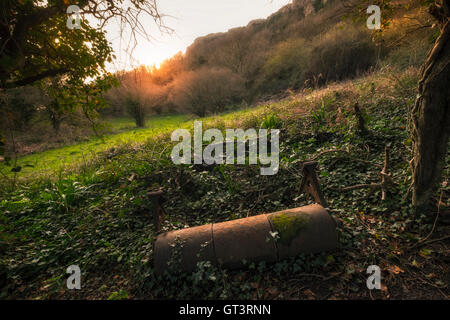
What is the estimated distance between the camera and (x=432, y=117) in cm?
202

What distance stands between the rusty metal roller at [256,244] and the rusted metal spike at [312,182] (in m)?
0.36

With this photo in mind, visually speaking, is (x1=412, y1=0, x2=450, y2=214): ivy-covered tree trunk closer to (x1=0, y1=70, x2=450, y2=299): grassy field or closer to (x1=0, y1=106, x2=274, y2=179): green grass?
(x1=0, y1=70, x2=450, y2=299): grassy field

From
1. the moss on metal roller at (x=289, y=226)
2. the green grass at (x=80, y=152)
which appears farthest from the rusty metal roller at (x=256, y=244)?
the green grass at (x=80, y=152)

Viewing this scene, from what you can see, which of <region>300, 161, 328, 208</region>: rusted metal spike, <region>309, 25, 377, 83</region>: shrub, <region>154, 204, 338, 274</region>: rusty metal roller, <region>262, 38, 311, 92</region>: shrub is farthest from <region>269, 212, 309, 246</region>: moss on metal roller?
<region>262, 38, 311, 92</region>: shrub

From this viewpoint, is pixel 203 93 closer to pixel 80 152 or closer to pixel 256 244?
pixel 80 152

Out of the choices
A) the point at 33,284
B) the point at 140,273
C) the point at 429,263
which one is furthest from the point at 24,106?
the point at 429,263

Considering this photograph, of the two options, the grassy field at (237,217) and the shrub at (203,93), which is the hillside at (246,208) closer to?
the grassy field at (237,217)

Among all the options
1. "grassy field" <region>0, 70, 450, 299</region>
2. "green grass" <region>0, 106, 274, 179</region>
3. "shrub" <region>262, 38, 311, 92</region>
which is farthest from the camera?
"shrub" <region>262, 38, 311, 92</region>

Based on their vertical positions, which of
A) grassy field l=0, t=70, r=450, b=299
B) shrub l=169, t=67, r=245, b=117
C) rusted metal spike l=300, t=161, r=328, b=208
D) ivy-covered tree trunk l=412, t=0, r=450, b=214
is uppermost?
shrub l=169, t=67, r=245, b=117

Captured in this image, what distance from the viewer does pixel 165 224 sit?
2.89 m

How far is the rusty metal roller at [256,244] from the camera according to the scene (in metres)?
2.00

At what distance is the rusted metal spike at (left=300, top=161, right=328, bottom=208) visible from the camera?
2.39m

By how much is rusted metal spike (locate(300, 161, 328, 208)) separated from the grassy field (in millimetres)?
360

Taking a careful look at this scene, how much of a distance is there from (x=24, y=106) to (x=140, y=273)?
1626cm
